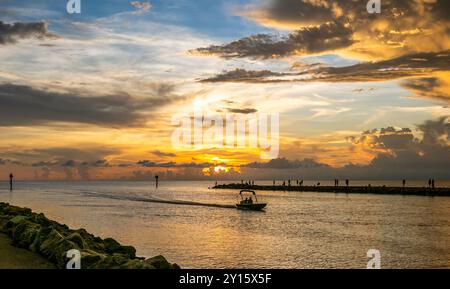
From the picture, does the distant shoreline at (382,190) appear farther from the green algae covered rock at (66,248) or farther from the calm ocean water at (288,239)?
the green algae covered rock at (66,248)

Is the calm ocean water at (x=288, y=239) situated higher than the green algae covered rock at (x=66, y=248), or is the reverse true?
the green algae covered rock at (x=66, y=248)

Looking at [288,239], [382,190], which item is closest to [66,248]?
[288,239]

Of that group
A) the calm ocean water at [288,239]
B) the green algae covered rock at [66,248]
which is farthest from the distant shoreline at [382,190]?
the green algae covered rock at [66,248]

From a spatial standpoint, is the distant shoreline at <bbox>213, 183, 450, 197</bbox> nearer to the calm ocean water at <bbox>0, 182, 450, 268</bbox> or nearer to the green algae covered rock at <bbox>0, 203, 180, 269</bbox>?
the calm ocean water at <bbox>0, 182, 450, 268</bbox>

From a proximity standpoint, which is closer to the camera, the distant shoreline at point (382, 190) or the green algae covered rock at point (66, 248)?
the green algae covered rock at point (66, 248)

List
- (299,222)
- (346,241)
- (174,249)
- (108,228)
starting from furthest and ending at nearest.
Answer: (299,222), (108,228), (346,241), (174,249)

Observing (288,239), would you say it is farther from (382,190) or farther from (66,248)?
A: (382,190)

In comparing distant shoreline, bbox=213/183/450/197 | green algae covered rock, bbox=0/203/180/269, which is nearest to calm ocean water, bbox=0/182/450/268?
green algae covered rock, bbox=0/203/180/269
